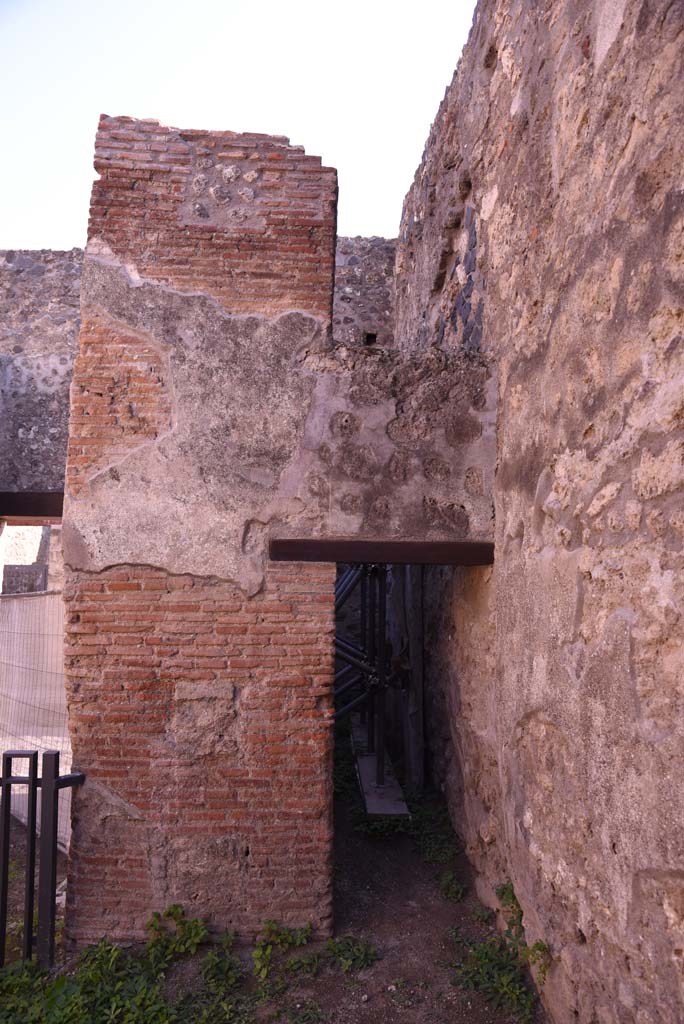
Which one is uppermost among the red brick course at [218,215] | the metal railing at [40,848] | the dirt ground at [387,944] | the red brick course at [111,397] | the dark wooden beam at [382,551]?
the red brick course at [218,215]

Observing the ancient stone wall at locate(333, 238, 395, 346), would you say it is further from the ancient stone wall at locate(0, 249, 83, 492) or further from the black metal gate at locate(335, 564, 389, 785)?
the black metal gate at locate(335, 564, 389, 785)

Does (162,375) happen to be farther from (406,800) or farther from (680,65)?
(406,800)

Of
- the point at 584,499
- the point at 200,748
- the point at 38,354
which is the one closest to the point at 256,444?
the point at 200,748

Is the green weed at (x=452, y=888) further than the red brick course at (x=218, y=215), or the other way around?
the green weed at (x=452, y=888)

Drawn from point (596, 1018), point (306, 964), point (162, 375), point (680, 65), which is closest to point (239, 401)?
point (162, 375)

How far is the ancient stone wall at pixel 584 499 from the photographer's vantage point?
194cm

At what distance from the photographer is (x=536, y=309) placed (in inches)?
117

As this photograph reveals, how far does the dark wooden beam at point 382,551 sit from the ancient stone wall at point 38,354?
17.5ft

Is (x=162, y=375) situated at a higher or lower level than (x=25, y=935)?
higher

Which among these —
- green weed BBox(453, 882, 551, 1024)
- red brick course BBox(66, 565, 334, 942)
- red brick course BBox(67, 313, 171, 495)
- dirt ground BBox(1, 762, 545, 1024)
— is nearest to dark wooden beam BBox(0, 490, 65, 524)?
red brick course BBox(67, 313, 171, 495)

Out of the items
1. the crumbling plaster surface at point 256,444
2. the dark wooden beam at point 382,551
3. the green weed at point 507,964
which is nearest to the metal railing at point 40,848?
the crumbling plaster surface at point 256,444

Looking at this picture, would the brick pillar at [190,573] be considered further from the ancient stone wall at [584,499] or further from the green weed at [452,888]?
the ancient stone wall at [584,499]

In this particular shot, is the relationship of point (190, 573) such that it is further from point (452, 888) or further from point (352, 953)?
point (452, 888)

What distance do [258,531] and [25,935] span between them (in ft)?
6.59
